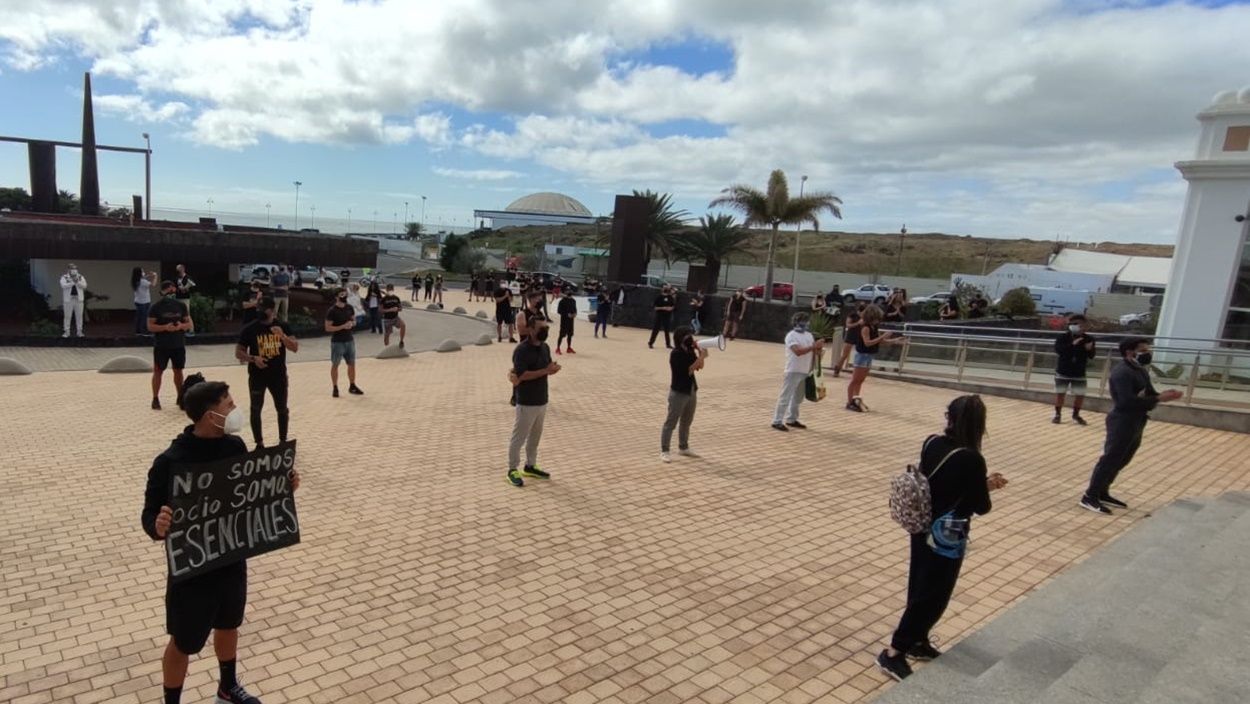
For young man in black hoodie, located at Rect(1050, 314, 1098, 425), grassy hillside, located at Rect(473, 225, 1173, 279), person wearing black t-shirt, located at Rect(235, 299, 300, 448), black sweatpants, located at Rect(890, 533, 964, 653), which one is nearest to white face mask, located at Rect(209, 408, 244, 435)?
black sweatpants, located at Rect(890, 533, 964, 653)

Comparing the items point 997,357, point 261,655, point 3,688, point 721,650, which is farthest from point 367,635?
point 997,357

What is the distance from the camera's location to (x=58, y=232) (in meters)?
17.5

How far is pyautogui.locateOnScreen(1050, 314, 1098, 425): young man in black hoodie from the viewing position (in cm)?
977

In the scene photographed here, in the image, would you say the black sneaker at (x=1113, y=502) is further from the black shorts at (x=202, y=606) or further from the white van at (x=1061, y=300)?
the white van at (x=1061, y=300)

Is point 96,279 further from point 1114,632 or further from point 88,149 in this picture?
point 1114,632

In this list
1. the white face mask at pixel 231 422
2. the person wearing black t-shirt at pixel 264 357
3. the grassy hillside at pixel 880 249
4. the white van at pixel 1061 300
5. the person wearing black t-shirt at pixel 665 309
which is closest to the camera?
the white face mask at pixel 231 422

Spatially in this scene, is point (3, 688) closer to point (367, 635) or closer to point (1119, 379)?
point (367, 635)

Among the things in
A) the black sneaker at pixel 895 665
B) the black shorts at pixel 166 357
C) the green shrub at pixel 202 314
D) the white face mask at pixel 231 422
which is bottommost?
Result: the green shrub at pixel 202 314

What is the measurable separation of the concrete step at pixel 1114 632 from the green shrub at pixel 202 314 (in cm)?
1963

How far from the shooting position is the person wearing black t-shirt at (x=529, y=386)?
21.4 feet

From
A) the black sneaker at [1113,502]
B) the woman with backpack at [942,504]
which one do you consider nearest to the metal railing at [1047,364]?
the black sneaker at [1113,502]

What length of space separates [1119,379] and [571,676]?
560 cm

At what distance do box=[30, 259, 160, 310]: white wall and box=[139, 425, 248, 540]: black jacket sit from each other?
19641 mm

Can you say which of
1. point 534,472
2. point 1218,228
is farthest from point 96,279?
point 1218,228
